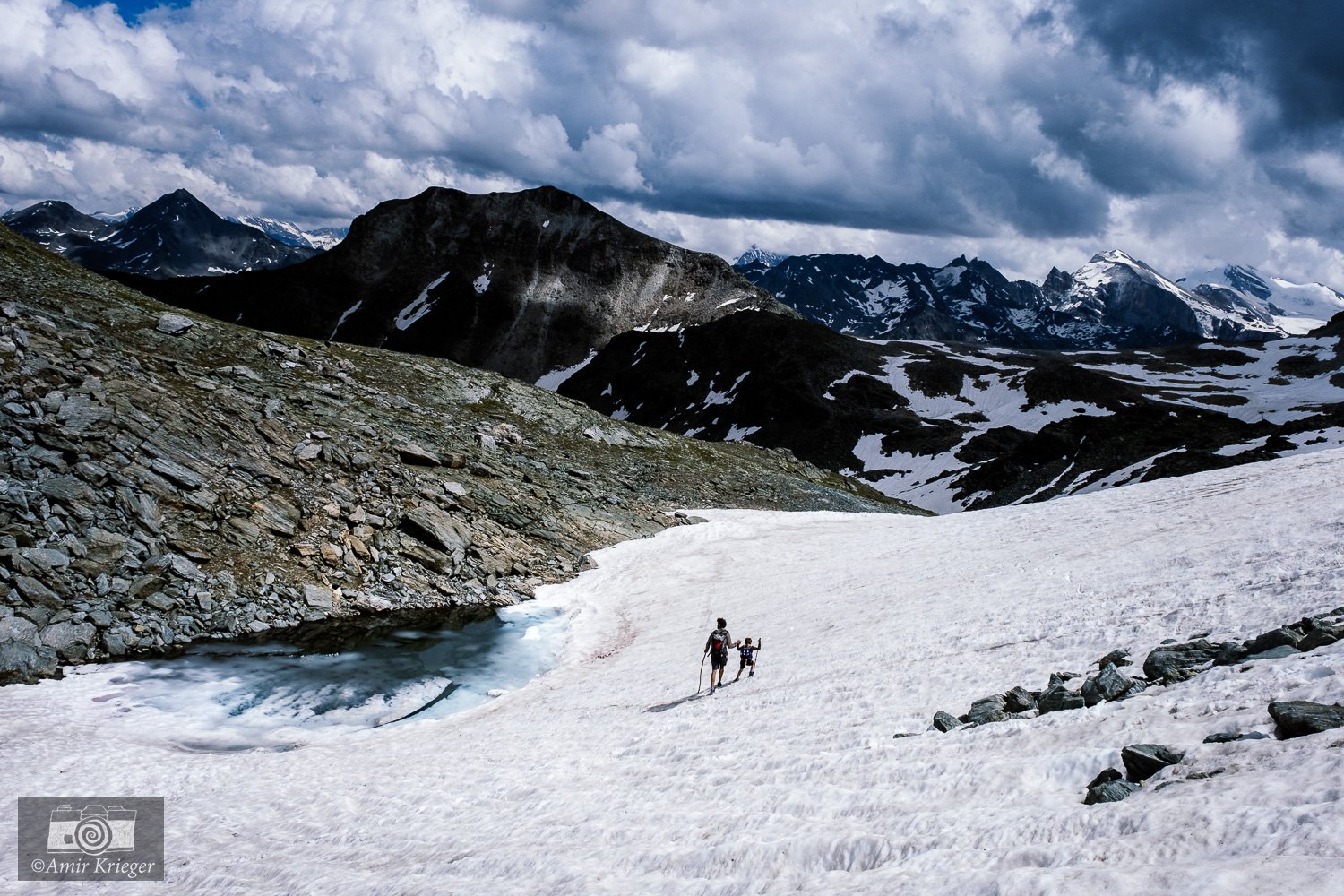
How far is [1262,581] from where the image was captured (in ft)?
58.6

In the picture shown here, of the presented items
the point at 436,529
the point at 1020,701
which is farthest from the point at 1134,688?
the point at 436,529

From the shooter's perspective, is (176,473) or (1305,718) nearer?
(1305,718)

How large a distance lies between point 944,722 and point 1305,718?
6.07 metres

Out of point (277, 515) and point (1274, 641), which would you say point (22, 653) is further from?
point (1274, 641)

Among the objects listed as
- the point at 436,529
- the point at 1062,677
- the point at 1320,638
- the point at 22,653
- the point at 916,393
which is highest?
the point at 916,393

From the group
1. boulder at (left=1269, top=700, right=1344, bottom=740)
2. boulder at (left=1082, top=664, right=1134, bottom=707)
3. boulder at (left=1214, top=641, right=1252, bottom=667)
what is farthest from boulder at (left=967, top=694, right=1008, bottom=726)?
boulder at (left=1269, top=700, right=1344, bottom=740)

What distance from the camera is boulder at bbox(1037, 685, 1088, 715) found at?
43.1 feet

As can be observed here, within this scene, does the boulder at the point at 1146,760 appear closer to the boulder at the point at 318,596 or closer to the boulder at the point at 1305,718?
the boulder at the point at 1305,718

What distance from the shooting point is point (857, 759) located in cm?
1403

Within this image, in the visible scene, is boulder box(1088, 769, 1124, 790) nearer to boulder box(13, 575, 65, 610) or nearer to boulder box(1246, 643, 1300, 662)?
boulder box(1246, 643, 1300, 662)

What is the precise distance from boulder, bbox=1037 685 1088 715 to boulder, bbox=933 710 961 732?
1575 mm

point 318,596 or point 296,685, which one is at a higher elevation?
point 318,596

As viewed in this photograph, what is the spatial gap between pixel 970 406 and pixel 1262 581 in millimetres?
128950

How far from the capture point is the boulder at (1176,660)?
1312 centimetres
